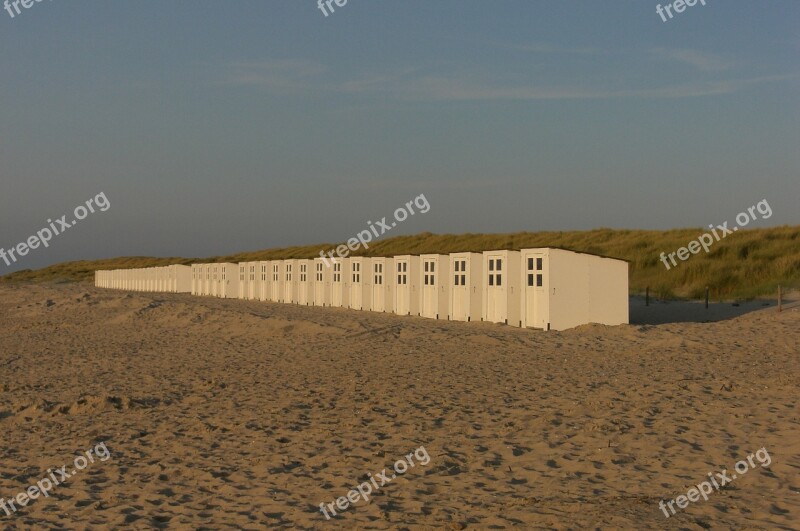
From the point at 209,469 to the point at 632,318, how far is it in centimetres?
2487

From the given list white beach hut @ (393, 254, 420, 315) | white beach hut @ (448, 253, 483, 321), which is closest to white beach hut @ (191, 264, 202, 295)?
white beach hut @ (393, 254, 420, 315)

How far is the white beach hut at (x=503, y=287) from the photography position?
24123 mm

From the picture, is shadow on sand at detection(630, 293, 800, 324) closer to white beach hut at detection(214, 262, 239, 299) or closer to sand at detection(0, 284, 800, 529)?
sand at detection(0, 284, 800, 529)

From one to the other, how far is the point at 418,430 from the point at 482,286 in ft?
51.2

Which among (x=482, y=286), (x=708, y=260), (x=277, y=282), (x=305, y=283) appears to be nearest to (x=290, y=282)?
(x=305, y=283)

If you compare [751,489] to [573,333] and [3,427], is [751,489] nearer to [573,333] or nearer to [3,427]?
[3,427]

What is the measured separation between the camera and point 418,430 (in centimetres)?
1017

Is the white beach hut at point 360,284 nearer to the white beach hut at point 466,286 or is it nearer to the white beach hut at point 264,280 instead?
the white beach hut at point 466,286

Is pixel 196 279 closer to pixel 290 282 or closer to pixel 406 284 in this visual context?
pixel 290 282

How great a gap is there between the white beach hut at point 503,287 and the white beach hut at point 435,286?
2.50 m

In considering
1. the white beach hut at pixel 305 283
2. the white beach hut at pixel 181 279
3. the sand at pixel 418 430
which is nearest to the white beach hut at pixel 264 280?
the white beach hut at pixel 305 283

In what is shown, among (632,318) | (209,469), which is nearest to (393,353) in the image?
(209,469)

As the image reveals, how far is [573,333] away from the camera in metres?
21.5

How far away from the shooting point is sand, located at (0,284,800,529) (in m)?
7.15
